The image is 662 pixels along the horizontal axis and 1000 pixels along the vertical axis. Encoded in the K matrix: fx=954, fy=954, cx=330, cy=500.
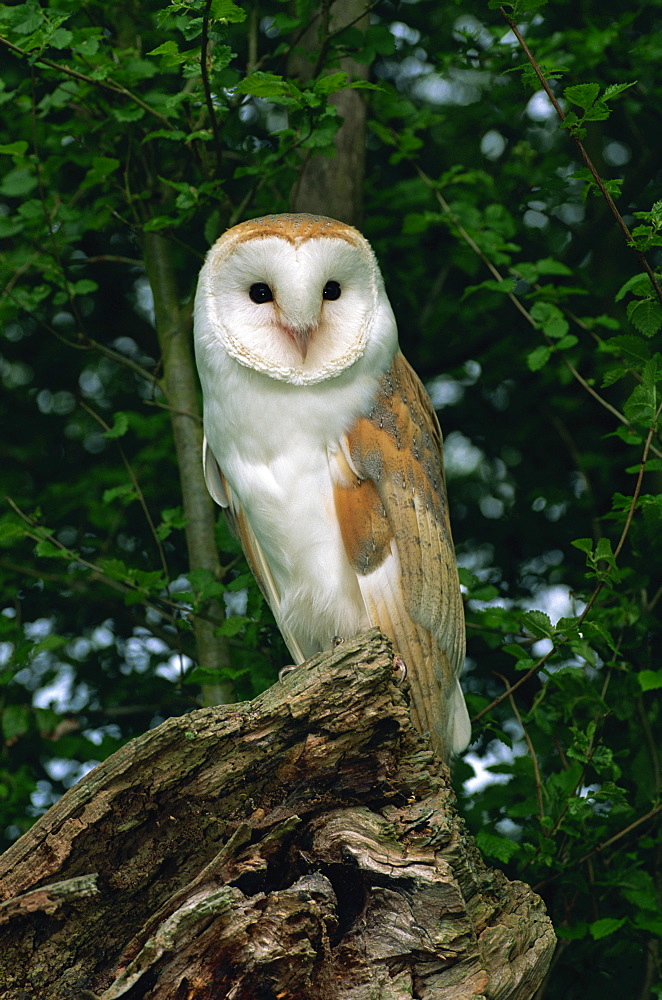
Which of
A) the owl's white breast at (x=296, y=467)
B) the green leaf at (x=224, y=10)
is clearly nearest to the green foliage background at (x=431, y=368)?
the green leaf at (x=224, y=10)

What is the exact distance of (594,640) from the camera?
306cm

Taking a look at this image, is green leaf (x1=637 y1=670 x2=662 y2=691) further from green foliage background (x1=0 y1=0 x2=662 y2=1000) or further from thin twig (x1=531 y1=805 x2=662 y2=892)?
thin twig (x1=531 y1=805 x2=662 y2=892)

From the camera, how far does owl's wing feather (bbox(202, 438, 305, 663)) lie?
312 cm

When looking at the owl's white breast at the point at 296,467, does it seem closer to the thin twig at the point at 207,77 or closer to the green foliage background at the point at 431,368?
the green foliage background at the point at 431,368

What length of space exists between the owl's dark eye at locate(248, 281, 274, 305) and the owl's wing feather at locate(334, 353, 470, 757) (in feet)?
1.40

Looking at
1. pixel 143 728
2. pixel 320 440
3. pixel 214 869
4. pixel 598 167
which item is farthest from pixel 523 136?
pixel 214 869

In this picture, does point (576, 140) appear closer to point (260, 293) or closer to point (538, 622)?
point (260, 293)

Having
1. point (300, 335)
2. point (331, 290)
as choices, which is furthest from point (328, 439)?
point (331, 290)

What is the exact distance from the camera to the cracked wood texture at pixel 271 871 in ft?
6.45

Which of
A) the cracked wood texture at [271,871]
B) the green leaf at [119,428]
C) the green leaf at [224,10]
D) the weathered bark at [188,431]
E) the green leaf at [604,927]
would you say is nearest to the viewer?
the cracked wood texture at [271,871]

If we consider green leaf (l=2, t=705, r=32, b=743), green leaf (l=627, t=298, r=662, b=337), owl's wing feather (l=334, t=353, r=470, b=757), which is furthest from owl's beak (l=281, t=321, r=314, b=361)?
green leaf (l=2, t=705, r=32, b=743)

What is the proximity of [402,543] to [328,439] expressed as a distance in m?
0.38

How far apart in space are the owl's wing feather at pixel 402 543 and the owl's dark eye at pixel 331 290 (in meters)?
0.29

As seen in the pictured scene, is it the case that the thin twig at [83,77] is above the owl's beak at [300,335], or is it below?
above
